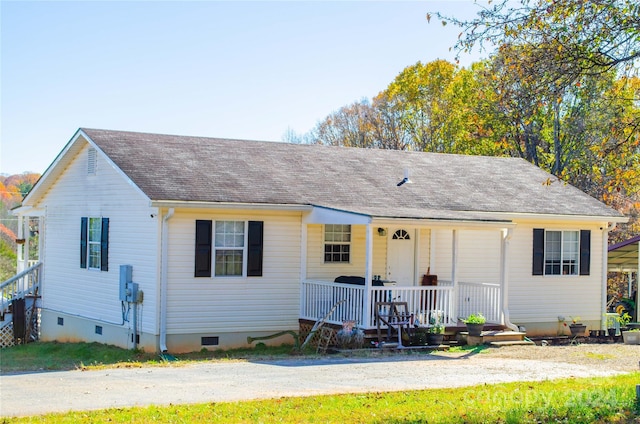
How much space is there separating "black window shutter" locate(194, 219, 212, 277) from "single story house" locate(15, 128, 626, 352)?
3cm

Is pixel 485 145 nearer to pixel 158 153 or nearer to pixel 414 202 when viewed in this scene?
pixel 414 202

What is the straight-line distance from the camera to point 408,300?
19562 mm

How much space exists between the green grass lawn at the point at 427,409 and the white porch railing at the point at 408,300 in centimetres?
540

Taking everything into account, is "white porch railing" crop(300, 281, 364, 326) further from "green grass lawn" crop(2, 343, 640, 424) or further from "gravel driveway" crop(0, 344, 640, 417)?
"green grass lawn" crop(2, 343, 640, 424)

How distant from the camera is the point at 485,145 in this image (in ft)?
131

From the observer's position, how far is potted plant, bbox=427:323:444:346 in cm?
1892

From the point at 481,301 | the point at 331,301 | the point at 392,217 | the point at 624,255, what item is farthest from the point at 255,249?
the point at 624,255

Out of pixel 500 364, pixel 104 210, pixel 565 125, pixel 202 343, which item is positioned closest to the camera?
pixel 500 364

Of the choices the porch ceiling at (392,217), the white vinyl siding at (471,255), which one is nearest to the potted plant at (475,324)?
the porch ceiling at (392,217)

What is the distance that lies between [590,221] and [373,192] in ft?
19.5

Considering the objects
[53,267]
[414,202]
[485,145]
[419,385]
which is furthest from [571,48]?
[485,145]

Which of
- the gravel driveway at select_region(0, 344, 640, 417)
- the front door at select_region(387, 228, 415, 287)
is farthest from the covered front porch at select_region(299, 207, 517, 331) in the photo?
the gravel driveway at select_region(0, 344, 640, 417)

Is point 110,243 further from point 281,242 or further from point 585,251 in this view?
point 585,251

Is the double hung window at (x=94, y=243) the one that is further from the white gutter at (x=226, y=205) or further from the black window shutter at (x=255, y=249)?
the black window shutter at (x=255, y=249)
